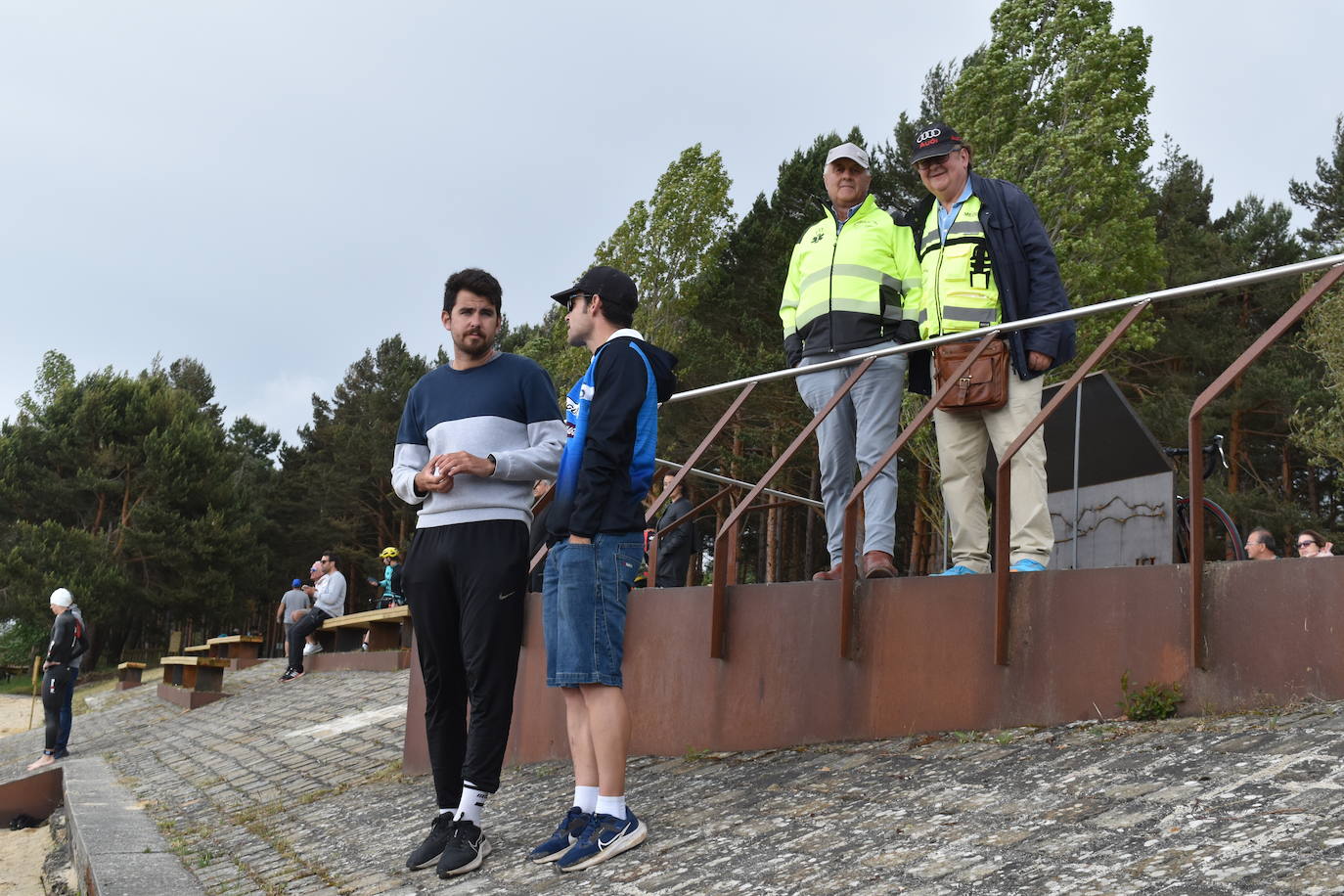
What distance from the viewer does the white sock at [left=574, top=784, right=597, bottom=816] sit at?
3725mm

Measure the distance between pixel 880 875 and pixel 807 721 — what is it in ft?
5.54

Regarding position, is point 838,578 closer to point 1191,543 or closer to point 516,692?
point 1191,543

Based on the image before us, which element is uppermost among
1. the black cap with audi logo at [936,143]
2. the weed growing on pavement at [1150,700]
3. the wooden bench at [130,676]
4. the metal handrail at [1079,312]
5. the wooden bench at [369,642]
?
the black cap with audi logo at [936,143]

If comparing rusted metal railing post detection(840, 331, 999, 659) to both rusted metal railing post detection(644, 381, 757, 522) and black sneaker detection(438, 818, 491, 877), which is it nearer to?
rusted metal railing post detection(644, 381, 757, 522)

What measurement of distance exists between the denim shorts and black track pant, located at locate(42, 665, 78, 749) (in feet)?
35.1

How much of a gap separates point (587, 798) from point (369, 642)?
11648 mm

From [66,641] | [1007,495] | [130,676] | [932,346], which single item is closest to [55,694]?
[66,641]

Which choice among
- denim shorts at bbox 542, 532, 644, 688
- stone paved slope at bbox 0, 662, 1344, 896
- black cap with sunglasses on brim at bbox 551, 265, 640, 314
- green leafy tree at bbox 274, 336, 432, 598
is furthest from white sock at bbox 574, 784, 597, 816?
green leafy tree at bbox 274, 336, 432, 598

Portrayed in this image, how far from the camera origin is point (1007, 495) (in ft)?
13.9

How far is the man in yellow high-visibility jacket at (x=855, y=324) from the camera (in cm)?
484

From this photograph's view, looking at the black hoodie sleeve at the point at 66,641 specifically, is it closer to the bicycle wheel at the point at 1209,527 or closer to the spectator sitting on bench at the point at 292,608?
the spectator sitting on bench at the point at 292,608

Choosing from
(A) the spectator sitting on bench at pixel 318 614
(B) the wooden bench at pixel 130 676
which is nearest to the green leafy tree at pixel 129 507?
(B) the wooden bench at pixel 130 676

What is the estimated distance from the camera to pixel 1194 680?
356 cm

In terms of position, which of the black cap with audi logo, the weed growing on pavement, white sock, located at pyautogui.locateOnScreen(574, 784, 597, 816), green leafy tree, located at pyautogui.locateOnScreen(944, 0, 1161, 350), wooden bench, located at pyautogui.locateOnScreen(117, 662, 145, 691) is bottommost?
wooden bench, located at pyautogui.locateOnScreen(117, 662, 145, 691)
